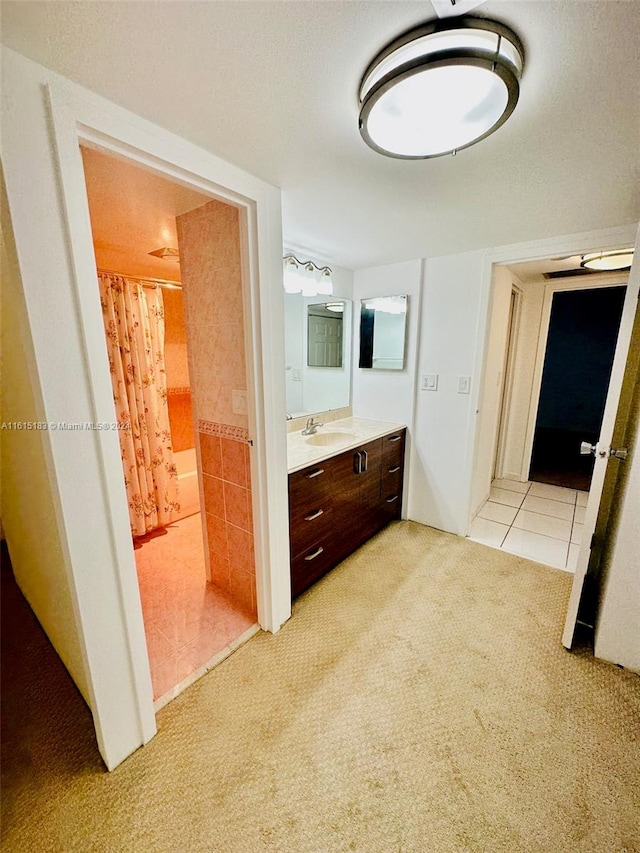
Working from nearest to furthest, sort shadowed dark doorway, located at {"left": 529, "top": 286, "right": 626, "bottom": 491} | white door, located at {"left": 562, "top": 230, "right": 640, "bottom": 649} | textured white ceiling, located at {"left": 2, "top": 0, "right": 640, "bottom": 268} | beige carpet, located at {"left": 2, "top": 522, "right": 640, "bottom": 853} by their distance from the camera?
textured white ceiling, located at {"left": 2, "top": 0, "right": 640, "bottom": 268}, beige carpet, located at {"left": 2, "top": 522, "right": 640, "bottom": 853}, white door, located at {"left": 562, "top": 230, "right": 640, "bottom": 649}, shadowed dark doorway, located at {"left": 529, "top": 286, "right": 626, "bottom": 491}

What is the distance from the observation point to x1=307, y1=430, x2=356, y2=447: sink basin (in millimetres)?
2424

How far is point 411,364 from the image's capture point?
104 inches

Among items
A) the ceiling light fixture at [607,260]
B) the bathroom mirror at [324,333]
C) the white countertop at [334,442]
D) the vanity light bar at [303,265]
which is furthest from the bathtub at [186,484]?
the ceiling light fixture at [607,260]

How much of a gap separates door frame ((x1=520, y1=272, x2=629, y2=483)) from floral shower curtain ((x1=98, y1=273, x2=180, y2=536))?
139 inches

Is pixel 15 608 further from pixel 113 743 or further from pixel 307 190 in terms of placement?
pixel 307 190

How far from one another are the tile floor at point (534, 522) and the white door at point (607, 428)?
0.76 meters

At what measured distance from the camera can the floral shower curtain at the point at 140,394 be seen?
230 cm

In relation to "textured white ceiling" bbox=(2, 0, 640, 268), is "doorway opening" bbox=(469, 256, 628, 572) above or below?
below

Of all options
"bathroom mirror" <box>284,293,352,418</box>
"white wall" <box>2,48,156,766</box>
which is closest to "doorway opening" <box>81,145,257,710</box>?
"white wall" <box>2,48,156,766</box>

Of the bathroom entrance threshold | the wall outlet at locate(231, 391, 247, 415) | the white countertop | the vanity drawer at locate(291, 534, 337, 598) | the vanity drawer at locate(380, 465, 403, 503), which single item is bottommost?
the bathroom entrance threshold

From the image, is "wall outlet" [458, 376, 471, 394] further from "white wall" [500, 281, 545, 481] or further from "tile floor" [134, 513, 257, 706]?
"tile floor" [134, 513, 257, 706]

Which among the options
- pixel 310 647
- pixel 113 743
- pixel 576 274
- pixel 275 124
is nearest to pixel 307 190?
pixel 275 124

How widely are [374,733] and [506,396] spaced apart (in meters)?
3.28

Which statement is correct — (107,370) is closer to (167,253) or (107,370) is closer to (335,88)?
(335,88)
